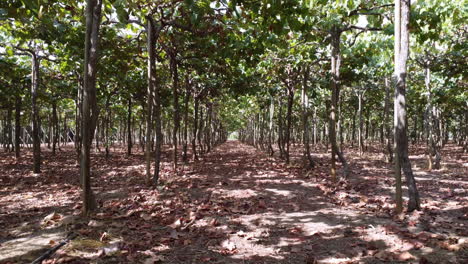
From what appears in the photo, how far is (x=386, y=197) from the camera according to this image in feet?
23.5

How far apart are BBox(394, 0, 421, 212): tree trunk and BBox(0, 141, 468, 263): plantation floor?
513mm

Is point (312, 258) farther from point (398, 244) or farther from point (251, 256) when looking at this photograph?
point (398, 244)

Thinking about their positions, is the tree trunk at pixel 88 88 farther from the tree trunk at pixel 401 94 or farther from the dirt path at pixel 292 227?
the tree trunk at pixel 401 94

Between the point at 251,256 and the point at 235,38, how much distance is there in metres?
5.54

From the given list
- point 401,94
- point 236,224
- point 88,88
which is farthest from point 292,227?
point 88,88

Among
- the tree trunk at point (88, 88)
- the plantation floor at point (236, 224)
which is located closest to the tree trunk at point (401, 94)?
the plantation floor at point (236, 224)

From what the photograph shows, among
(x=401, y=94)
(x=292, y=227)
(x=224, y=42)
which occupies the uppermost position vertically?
(x=224, y=42)

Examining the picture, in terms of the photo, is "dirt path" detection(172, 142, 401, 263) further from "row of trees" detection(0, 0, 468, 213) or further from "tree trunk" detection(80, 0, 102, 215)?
"tree trunk" detection(80, 0, 102, 215)

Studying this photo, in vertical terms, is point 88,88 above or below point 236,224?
above

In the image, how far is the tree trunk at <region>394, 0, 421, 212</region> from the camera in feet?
17.6

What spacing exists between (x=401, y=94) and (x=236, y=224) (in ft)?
12.5

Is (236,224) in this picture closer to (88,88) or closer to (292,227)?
(292,227)

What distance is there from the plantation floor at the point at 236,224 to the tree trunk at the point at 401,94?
51 cm

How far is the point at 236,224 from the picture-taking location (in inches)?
197
